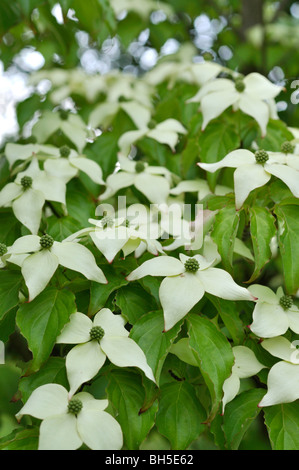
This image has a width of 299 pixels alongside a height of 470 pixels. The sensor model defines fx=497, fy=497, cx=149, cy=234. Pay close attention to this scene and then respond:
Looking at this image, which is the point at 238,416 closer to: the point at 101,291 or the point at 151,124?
the point at 101,291

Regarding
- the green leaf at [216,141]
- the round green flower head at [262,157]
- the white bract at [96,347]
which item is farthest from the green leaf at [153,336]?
the green leaf at [216,141]

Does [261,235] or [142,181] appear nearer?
[261,235]

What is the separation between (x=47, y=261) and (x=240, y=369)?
0.36 metres

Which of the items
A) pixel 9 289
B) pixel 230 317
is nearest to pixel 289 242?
pixel 230 317

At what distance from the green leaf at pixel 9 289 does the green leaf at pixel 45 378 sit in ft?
0.35

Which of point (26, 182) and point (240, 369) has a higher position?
point (26, 182)

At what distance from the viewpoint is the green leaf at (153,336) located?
0.76 m

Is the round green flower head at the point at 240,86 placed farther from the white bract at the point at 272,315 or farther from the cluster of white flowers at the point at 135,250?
the white bract at the point at 272,315

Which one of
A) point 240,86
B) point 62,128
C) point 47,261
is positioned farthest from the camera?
point 62,128

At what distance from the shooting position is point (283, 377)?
Result: 0.76 meters

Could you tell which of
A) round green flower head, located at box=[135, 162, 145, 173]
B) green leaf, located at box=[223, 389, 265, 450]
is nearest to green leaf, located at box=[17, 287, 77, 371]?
green leaf, located at box=[223, 389, 265, 450]

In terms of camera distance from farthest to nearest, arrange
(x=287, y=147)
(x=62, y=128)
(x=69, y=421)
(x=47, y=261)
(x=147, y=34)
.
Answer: (x=147, y=34) < (x=62, y=128) < (x=287, y=147) < (x=47, y=261) < (x=69, y=421)

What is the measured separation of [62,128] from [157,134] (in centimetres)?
25

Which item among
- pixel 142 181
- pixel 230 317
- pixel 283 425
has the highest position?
pixel 142 181
